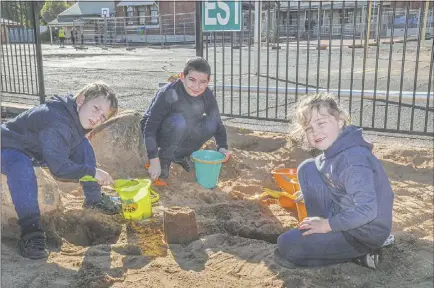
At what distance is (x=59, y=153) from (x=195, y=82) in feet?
4.28

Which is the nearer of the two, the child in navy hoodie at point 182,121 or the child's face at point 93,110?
the child's face at point 93,110

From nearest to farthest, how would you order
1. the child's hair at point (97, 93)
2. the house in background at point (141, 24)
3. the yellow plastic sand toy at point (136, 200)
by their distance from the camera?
the child's hair at point (97, 93), the yellow plastic sand toy at point (136, 200), the house in background at point (141, 24)

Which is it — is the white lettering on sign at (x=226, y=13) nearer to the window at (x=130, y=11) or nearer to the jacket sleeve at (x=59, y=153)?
the jacket sleeve at (x=59, y=153)

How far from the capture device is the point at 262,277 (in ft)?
7.45

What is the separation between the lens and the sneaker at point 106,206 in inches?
128

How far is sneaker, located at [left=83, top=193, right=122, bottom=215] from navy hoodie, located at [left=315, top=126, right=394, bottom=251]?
1.55m

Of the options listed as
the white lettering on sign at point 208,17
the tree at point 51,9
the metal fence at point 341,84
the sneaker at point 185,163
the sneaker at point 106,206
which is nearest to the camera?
the sneaker at point 106,206

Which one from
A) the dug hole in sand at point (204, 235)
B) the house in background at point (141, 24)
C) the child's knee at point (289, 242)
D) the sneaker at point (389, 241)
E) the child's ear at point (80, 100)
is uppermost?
the house in background at point (141, 24)

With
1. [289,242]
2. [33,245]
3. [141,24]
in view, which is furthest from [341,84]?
[141,24]

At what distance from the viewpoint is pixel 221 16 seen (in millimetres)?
5781

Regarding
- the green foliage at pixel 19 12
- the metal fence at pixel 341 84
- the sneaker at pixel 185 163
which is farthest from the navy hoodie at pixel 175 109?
the green foliage at pixel 19 12

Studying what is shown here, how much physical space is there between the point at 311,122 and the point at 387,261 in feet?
2.78

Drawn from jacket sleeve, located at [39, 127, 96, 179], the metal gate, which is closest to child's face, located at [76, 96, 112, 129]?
jacket sleeve, located at [39, 127, 96, 179]

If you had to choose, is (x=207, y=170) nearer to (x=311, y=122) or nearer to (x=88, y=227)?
(x=88, y=227)
